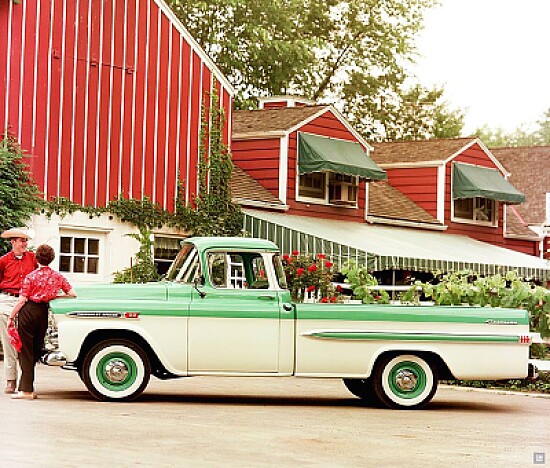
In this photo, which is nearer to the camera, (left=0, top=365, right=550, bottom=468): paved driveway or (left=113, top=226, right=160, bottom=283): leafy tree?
(left=0, top=365, right=550, bottom=468): paved driveway

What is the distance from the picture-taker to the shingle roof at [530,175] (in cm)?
4400

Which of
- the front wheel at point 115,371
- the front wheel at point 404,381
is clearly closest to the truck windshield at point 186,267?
the front wheel at point 115,371

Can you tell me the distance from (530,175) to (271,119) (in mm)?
17320

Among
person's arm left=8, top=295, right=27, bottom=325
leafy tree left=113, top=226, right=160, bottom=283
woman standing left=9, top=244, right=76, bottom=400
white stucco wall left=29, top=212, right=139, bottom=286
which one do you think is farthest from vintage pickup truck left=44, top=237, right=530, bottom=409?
leafy tree left=113, top=226, right=160, bottom=283

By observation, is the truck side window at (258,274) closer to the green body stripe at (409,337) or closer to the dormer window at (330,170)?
the green body stripe at (409,337)

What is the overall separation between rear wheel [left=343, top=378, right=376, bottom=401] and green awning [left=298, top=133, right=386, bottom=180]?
47.2ft

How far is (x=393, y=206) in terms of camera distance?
35.2m

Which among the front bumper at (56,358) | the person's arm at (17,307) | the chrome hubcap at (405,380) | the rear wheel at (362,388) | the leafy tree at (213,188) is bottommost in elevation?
the rear wheel at (362,388)

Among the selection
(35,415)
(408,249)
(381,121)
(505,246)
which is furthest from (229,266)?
(381,121)

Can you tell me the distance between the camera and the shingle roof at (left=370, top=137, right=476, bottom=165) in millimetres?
36188

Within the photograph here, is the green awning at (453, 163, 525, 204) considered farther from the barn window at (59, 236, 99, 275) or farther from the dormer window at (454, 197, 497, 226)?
the barn window at (59, 236, 99, 275)

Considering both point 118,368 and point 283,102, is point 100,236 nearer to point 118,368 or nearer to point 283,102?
point 283,102

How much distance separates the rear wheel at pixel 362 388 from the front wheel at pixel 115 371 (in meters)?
2.68

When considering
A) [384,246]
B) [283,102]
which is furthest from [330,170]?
[283,102]
